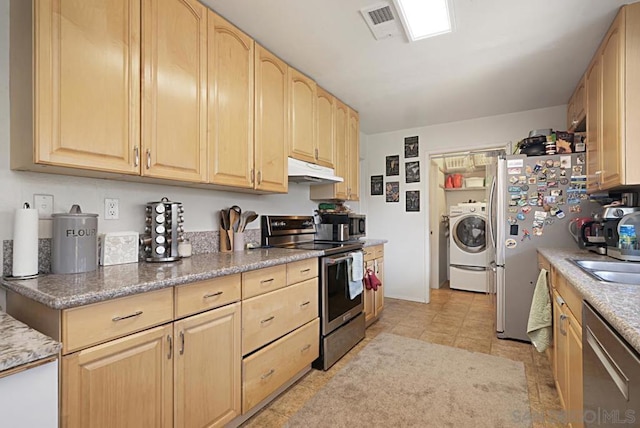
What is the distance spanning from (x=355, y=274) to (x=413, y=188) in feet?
6.52

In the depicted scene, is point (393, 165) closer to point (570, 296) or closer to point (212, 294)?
point (570, 296)

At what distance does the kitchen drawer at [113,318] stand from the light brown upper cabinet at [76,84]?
629 mm

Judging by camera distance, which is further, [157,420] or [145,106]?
[145,106]

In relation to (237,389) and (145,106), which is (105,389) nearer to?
(237,389)

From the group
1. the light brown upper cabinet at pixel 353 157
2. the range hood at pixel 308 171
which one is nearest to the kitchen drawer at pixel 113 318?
the range hood at pixel 308 171

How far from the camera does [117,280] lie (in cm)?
127

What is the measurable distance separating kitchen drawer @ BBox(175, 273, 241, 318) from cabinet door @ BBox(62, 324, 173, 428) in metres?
0.10

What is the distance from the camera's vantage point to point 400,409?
6.02 ft

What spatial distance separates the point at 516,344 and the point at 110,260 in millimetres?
3195

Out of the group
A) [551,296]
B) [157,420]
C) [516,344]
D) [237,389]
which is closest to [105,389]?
[157,420]

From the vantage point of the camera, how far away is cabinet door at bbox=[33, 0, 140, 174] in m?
1.23

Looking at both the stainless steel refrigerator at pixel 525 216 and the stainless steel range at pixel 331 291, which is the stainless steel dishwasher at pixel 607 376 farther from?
the stainless steel refrigerator at pixel 525 216

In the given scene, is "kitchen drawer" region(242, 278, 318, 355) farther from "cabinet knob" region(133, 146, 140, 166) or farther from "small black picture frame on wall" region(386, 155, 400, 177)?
"small black picture frame on wall" region(386, 155, 400, 177)

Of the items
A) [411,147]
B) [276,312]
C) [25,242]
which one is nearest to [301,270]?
[276,312]
